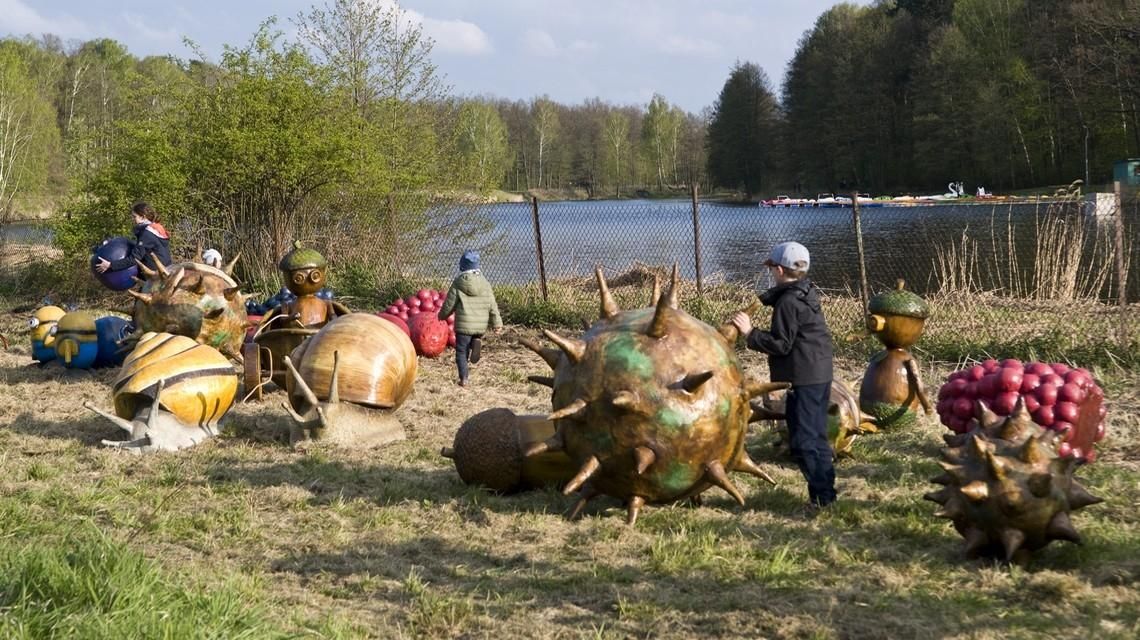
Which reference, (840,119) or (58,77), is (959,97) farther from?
(58,77)

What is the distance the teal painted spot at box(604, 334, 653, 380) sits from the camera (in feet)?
17.8

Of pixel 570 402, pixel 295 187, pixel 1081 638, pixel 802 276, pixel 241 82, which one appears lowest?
pixel 1081 638

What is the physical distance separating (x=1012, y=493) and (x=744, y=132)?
83281mm

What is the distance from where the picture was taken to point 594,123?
98500 millimetres

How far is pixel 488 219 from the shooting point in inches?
757

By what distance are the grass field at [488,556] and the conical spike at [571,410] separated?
690mm

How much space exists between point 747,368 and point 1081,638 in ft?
21.7

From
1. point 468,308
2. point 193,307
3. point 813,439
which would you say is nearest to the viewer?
point 813,439

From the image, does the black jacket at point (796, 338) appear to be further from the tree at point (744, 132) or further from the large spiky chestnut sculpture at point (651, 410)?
the tree at point (744, 132)

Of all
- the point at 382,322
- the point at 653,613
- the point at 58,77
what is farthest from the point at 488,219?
the point at 58,77

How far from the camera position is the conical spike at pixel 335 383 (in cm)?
759

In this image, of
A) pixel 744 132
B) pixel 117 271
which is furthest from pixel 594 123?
pixel 117 271

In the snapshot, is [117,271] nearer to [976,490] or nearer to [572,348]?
[572,348]

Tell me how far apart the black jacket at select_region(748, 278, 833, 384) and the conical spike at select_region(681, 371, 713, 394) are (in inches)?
27.4
